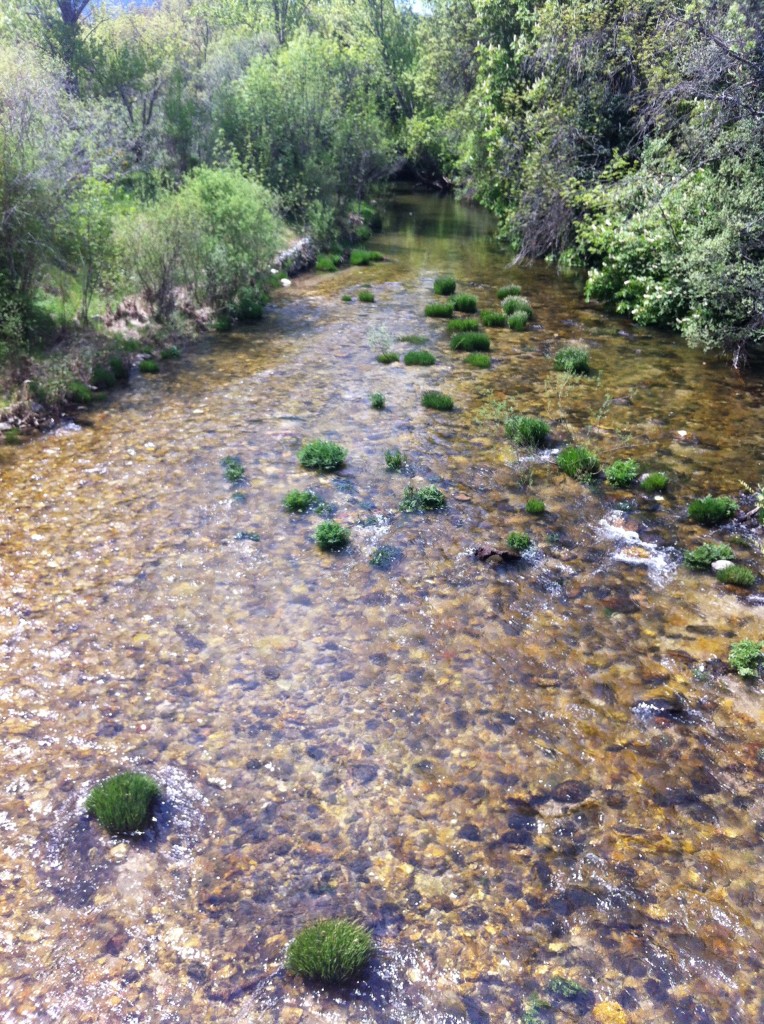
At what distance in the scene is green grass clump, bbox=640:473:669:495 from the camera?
1248 cm

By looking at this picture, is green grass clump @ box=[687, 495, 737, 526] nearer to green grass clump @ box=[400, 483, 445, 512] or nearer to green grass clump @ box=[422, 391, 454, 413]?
green grass clump @ box=[400, 483, 445, 512]

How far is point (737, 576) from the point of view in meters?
10.0

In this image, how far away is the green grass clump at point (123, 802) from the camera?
6.52 meters

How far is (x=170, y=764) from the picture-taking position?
7254 millimetres

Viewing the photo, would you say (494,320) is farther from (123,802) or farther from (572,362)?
(123,802)

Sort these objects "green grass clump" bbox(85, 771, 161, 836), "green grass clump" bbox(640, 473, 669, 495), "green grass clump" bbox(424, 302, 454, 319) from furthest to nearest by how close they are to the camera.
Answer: "green grass clump" bbox(424, 302, 454, 319) → "green grass clump" bbox(640, 473, 669, 495) → "green grass clump" bbox(85, 771, 161, 836)

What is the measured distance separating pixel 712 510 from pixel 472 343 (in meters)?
10.3

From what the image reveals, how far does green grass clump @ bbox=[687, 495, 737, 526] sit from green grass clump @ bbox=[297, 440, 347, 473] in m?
6.32

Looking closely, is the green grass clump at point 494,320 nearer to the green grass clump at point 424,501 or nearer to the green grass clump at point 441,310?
the green grass clump at point 441,310

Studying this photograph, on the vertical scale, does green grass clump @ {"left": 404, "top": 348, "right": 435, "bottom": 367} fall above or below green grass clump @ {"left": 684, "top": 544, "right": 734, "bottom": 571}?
above

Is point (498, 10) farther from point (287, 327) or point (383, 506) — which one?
point (383, 506)

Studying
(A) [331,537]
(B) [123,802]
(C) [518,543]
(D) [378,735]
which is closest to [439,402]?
(C) [518,543]

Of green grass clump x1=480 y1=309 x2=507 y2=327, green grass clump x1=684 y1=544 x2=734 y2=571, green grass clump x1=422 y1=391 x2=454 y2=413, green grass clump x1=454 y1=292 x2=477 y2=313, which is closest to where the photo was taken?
green grass clump x1=684 y1=544 x2=734 y2=571

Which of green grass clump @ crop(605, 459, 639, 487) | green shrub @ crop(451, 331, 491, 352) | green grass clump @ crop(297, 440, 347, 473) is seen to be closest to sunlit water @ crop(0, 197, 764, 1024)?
green grass clump @ crop(297, 440, 347, 473)
